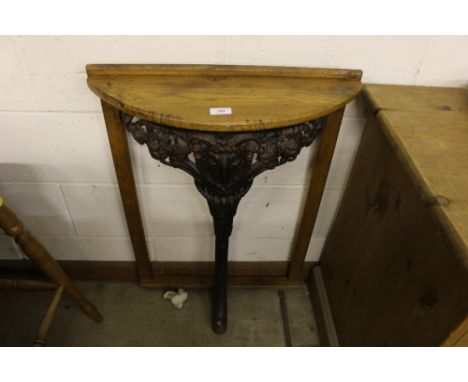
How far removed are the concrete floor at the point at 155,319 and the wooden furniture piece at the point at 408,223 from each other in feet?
0.90

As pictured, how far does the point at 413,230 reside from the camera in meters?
0.71

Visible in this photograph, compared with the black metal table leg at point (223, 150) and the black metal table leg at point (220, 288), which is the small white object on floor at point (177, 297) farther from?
the black metal table leg at point (223, 150)

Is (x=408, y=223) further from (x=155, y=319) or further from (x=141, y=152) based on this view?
(x=155, y=319)

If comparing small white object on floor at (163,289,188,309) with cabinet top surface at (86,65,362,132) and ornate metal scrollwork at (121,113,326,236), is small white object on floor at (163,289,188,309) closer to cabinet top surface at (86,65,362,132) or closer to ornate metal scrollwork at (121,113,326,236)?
ornate metal scrollwork at (121,113,326,236)

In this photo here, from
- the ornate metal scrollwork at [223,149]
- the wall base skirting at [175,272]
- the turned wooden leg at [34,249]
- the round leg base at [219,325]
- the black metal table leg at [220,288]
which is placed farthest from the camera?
→ the wall base skirting at [175,272]

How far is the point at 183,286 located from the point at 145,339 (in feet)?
0.73

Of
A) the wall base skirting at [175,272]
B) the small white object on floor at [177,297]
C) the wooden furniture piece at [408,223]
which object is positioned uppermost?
the wooden furniture piece at [408,223]

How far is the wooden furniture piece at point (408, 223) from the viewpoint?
1.96 ft

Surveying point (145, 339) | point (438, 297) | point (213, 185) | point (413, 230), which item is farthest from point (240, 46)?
point (145, 339)

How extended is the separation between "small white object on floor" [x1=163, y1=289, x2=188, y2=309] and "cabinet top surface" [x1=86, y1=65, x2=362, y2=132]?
0.84 m

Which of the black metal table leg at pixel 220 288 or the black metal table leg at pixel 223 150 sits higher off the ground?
the black metal table leg at pixel 223 150

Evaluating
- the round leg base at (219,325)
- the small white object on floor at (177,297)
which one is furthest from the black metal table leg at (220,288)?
the small white object on floor at (177,297)

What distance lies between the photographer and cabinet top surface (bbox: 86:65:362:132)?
673mm
